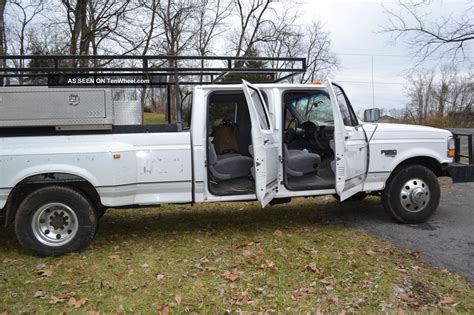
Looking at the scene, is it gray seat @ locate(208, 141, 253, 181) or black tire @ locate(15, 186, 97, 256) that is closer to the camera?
black tire @ locate(15, 186, 97, 256)

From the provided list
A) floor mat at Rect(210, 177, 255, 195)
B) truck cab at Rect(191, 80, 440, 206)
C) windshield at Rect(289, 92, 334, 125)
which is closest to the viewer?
truck cab at Rect(191, 80, 440, 206)

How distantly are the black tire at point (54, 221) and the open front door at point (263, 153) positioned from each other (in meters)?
2.06

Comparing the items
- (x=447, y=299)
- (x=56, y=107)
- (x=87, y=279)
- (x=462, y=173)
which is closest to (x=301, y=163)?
(x=462, y=173)

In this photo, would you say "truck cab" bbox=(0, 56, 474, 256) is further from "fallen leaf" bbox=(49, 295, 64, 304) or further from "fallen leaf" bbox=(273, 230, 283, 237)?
"fallen leaf" bbox=(49, 295, 64, 304)

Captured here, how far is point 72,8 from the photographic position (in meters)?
16.5

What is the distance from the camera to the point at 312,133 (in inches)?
256

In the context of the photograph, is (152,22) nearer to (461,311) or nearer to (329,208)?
(329,208)

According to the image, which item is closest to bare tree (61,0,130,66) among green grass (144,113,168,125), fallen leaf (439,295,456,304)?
green grass (144,113,168,125)

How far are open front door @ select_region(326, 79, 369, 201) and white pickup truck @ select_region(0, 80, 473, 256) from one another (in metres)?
0.01

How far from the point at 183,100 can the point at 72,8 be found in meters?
12.8

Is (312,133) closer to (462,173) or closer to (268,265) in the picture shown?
(462,173)

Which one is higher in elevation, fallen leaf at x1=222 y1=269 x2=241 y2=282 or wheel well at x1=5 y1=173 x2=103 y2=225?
wheel well at x1=5 y1=173 x2=103 y2=225

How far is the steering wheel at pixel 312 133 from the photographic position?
6.43 m

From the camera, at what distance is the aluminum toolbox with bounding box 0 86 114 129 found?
15.4 feet
